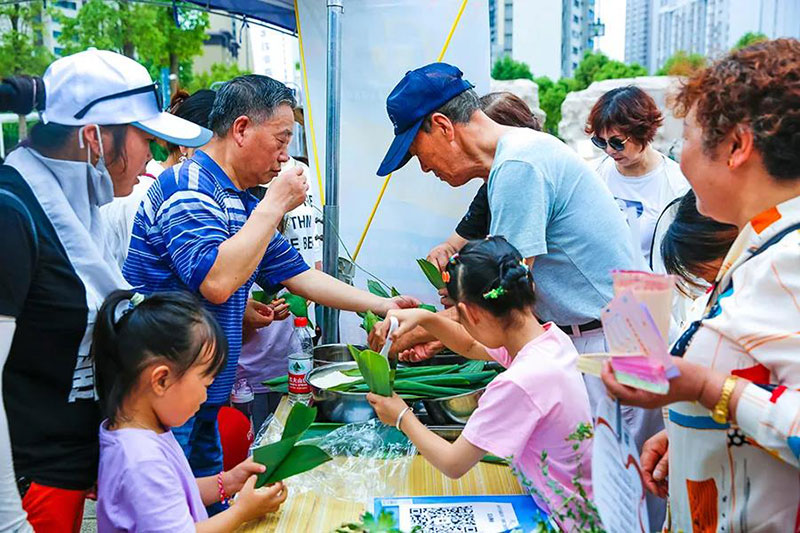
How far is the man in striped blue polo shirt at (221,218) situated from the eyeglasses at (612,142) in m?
1.97

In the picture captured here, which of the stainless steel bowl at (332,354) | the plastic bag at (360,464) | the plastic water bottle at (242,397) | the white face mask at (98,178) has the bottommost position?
the plastic water bottle at (242,397)

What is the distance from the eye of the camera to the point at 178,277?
2.07 metres

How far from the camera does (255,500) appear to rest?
1.60 metres

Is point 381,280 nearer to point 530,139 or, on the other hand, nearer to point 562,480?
point 530,139

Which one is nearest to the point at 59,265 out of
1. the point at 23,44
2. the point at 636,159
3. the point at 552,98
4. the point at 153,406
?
the point at 153,406

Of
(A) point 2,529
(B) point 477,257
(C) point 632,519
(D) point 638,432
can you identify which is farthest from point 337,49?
(C) point 632,519

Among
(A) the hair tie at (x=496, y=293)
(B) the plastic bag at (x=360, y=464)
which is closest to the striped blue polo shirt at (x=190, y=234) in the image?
(B) the plastic bag at (x=360, y=464)

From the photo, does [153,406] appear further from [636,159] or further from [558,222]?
[636,159]

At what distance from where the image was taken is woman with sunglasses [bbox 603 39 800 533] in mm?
943

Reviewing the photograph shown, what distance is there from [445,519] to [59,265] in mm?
1027

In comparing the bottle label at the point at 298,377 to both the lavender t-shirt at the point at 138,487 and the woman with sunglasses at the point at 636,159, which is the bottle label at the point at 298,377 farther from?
the woman with sunglasses at the point at 636,159

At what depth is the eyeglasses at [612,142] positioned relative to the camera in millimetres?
3582

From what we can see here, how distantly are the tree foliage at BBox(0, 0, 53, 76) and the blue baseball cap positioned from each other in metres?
13.2

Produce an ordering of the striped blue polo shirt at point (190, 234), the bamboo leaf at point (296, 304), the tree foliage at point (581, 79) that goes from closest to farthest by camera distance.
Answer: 1. the striped blue polo shirt at point (190, 234)
2. the bamboo leaf at point (296, 304)
3. the tree foliage at point (581, 79)
